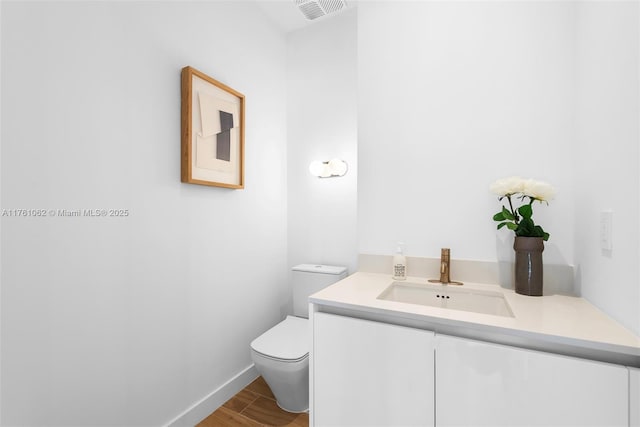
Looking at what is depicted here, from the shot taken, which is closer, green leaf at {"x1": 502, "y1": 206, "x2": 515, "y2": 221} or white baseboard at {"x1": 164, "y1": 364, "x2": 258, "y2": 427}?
green leaf at {"x1": 502, "y1": 206, "x2": 515, "y2": 221}

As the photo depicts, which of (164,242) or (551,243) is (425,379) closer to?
(551,243)

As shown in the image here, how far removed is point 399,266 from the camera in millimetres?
1401

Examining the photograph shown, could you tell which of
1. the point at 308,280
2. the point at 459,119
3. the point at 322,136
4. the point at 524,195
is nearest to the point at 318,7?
the point at 322,136

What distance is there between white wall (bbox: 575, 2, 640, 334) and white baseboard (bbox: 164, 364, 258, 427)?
1889mm

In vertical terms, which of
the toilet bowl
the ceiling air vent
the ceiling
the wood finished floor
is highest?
the ceiling

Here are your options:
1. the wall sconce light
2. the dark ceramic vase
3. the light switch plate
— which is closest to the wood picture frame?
the wall sconce light

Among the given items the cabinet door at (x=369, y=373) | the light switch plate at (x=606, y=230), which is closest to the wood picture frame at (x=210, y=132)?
the cabinet door at (x=369, y=373)

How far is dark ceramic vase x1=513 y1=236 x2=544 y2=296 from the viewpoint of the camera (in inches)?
44.5

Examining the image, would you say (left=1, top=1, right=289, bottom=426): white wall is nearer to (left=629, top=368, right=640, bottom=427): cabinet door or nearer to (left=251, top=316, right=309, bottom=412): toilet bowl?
(left=251, top=316, right=309, bottom=412): toilet bowl

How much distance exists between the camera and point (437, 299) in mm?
1298

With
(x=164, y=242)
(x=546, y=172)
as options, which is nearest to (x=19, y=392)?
(x=164, y=242)

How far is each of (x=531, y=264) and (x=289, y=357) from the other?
1.21 m

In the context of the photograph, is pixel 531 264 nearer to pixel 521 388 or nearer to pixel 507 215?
pixel 507 215

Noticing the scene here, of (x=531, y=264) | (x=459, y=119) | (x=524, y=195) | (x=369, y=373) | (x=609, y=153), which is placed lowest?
(x=369, y=373)
